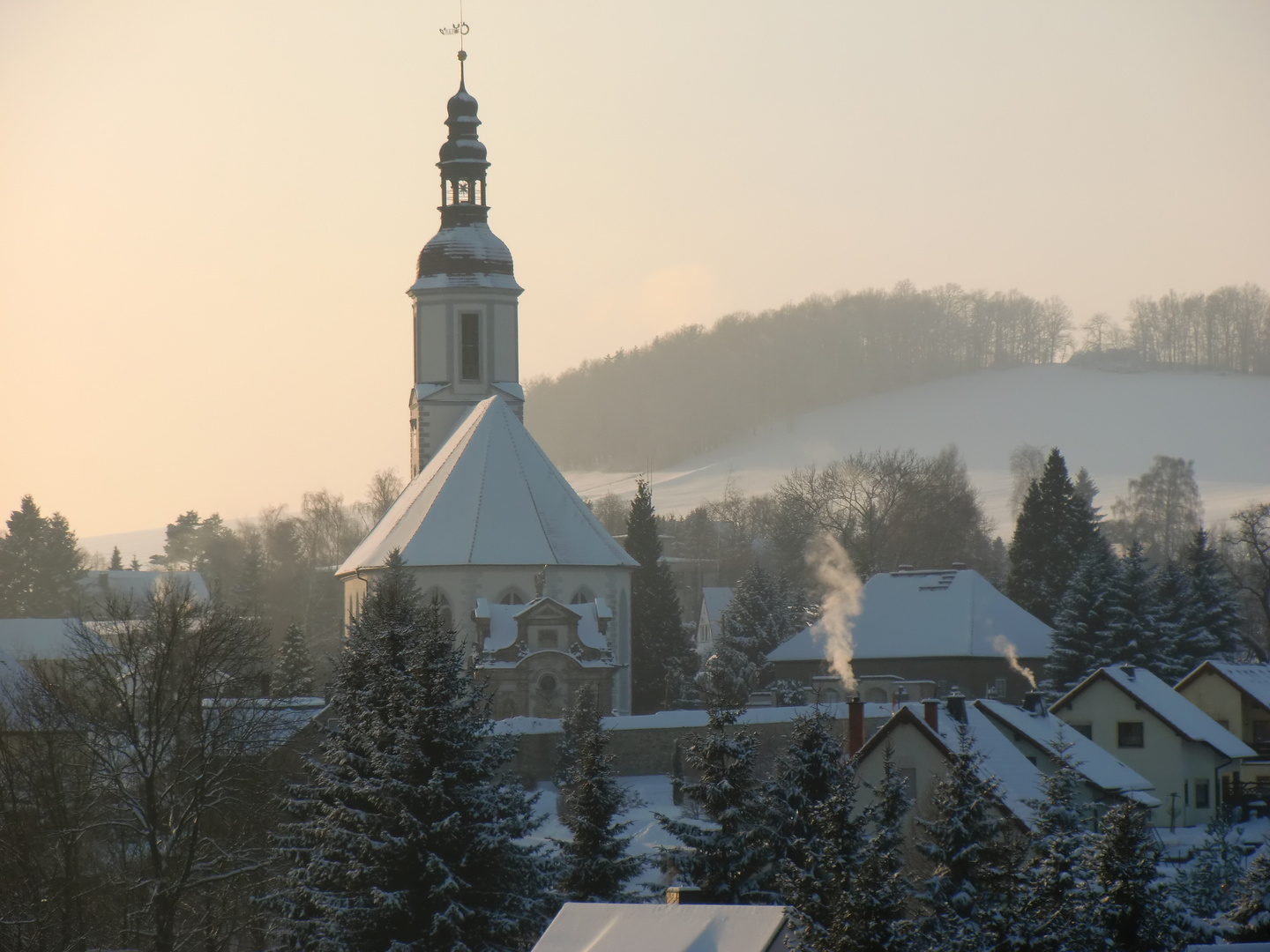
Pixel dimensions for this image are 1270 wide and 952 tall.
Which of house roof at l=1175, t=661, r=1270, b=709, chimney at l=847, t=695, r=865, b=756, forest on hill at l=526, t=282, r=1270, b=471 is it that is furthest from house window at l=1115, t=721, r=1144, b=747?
forest on hill at l=526, t=282, r=1270, b=471

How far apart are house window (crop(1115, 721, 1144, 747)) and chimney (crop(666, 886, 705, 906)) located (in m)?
21.0

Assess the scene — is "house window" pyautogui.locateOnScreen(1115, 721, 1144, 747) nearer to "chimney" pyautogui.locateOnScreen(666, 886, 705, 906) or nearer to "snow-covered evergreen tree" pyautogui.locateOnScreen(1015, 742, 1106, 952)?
"chimney" pyautogui.locateOnScreen(666, 886, 705, 906)

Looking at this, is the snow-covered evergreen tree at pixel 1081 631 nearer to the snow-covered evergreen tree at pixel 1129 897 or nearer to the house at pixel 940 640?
the house at pixel 940 640

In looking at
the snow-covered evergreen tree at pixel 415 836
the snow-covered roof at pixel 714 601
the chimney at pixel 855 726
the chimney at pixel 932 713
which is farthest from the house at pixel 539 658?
the snow-covered roof at pixel 714 601

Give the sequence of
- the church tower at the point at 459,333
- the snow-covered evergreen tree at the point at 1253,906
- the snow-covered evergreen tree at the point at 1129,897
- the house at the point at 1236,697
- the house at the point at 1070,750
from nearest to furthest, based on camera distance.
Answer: the snow-covered evergreen tree at the point at 1129,897 < the snow-covered evergreen tree at the point at 1253,906 < the house at the point at 1070,750 < the house at the point at 1236,697 < the church tower at the point at 459,333

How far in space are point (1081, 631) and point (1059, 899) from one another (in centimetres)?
3707

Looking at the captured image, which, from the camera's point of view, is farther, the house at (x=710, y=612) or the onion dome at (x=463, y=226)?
the house at (x=710, y=612)

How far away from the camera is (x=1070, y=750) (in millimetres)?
33625

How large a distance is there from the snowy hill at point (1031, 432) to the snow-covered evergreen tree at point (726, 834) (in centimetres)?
10033

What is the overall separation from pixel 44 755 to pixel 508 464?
77.4ft

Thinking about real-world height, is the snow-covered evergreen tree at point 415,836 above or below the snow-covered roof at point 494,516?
below

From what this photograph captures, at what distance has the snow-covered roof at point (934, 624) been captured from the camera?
188 feet

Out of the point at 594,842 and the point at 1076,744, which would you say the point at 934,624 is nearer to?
the point at 1076,744

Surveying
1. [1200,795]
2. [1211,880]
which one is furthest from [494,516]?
[1211,880]
